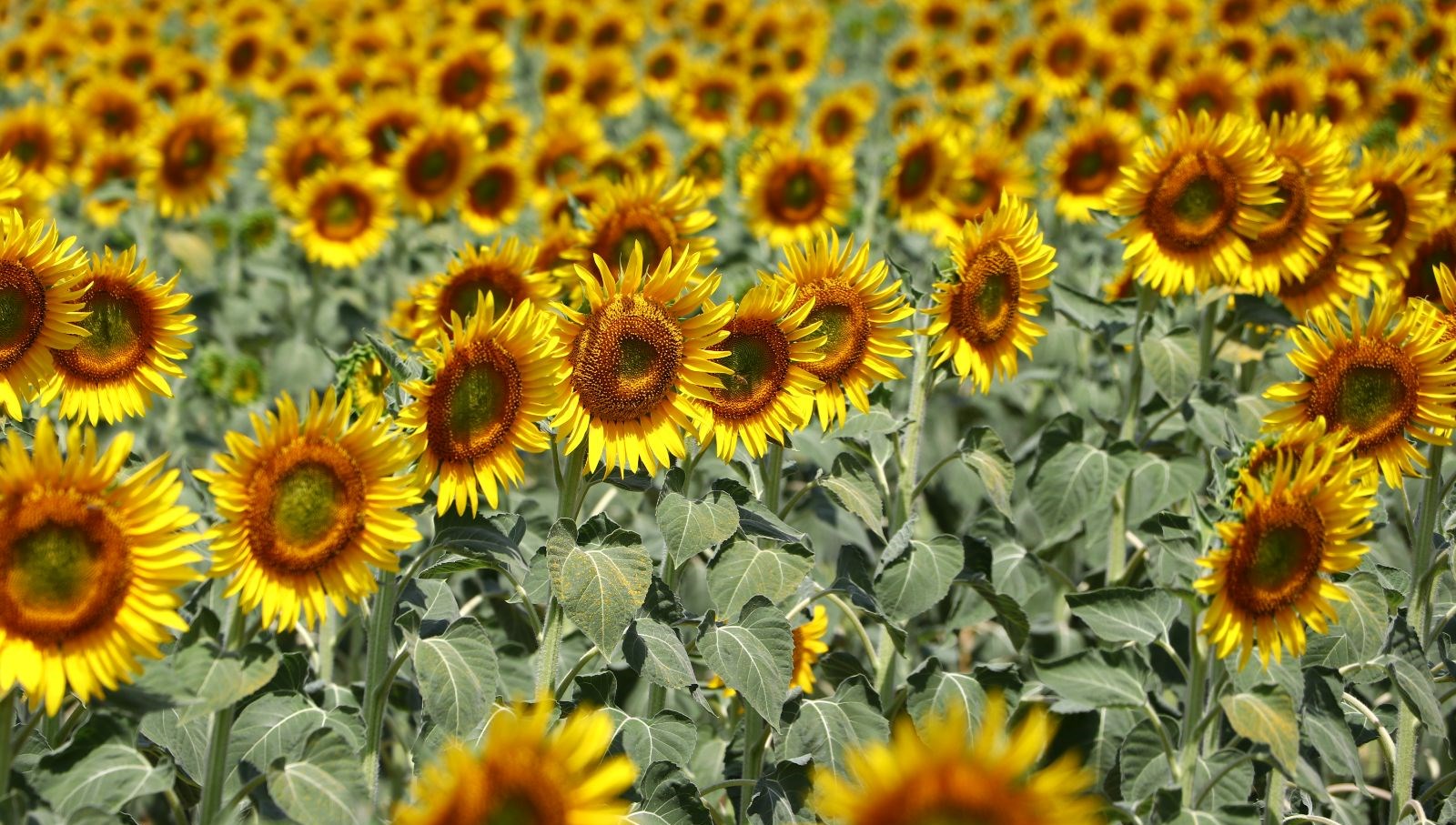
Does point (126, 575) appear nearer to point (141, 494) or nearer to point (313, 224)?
point (141, 494)

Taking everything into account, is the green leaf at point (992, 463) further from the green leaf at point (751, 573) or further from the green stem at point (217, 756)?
the green stem at point (217, 756)

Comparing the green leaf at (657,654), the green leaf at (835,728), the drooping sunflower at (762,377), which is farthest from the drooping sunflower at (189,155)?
the green leaf at (835,728)

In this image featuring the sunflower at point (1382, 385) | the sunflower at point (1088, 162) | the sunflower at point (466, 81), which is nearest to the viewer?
the sunflower at point (1382, 385)

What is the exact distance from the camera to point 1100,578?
4148 mm

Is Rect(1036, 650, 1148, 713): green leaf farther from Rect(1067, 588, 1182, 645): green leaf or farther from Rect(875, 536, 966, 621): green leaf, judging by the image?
Rect(875, 536, 966, 621): green leaf

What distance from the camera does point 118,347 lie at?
9.32ft

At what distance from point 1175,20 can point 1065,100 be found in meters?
1.09

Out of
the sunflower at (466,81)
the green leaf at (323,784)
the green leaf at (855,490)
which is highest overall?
the sunflower at (466,81)

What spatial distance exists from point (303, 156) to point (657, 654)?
4.00 meters

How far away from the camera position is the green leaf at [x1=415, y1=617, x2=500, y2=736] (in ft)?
8.05

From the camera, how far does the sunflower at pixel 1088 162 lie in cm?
536

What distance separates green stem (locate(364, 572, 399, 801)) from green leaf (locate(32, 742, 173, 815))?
1.33ft

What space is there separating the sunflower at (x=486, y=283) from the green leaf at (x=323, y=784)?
1.22 metres

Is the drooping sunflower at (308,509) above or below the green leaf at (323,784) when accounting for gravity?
above
